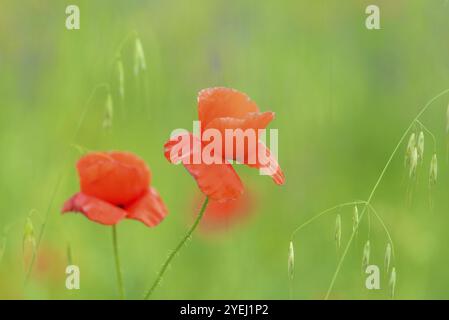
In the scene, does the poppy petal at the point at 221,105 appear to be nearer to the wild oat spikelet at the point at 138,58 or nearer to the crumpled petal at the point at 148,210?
the crumpled petal at the point at 148,210

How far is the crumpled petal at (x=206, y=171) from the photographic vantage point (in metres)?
1.11

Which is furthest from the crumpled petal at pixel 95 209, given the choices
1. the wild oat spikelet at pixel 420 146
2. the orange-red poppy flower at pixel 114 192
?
the wild oat spikelet at pixel 420 146

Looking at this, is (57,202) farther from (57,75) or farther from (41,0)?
(41,0)

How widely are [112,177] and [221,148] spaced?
0.15 m

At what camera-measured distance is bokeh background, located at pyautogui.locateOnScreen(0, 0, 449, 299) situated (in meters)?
1.81

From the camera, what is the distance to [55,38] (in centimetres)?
207

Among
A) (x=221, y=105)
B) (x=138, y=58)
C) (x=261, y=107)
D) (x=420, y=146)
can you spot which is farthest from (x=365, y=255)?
(x=261, y=107)

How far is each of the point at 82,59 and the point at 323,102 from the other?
528mm

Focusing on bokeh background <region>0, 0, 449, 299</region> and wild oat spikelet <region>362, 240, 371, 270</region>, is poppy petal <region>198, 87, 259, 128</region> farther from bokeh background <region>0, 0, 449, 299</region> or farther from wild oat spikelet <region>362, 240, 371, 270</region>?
bokeh background <region>0, 0, 449, 299</region>

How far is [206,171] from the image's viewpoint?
112cm

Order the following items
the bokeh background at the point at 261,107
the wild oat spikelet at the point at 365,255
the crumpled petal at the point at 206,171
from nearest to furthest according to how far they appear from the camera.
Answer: the crumpled petal at the point at 206,171, the wild oat spikelet at the point at 365,255, the bokeh background at the point at 261,107

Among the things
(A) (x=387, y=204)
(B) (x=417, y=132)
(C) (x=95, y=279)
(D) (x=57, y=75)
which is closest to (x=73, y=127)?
(D) (x=57, y=75)

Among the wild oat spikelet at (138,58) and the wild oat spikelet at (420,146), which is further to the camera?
the wild oat spikelet at (138,58)

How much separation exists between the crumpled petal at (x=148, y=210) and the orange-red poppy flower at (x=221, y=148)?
0.28 feet
